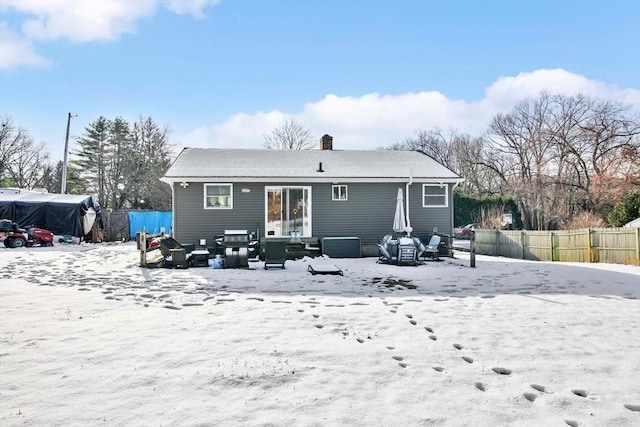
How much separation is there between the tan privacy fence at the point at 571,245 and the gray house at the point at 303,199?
361 cm

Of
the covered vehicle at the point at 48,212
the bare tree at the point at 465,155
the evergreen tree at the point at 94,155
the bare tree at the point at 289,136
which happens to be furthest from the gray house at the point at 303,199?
the evergreen tree at the point at 94,155

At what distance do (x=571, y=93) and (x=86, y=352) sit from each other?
33776 millimetres

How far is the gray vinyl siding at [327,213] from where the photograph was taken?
1448 cm

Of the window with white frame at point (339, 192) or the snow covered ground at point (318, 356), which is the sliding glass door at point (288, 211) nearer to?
the window with white frame at point (339, 192)

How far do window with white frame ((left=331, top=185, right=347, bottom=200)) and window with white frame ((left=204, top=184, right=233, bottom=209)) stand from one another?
3.87m

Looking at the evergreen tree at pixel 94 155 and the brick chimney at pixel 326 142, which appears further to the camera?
the evergreen tree at pixel 94 155

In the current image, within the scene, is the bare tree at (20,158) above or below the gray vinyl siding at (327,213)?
above

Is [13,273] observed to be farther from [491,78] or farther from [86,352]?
[491,78]

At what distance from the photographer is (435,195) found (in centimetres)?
1572

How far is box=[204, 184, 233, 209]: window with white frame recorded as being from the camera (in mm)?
14602

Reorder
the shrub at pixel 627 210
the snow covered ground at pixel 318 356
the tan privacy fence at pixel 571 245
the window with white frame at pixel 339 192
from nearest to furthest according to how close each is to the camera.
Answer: the snow covered ground at pixel 318 356
the tan privacy fence at pixel 571 245
the window with white frame at pixel 339 192
the shrub at pixel 627 210

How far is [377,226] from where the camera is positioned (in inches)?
606

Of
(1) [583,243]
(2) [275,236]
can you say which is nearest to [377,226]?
(2) [275,236]

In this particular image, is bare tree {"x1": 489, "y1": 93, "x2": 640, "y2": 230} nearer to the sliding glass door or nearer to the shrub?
the shrub
